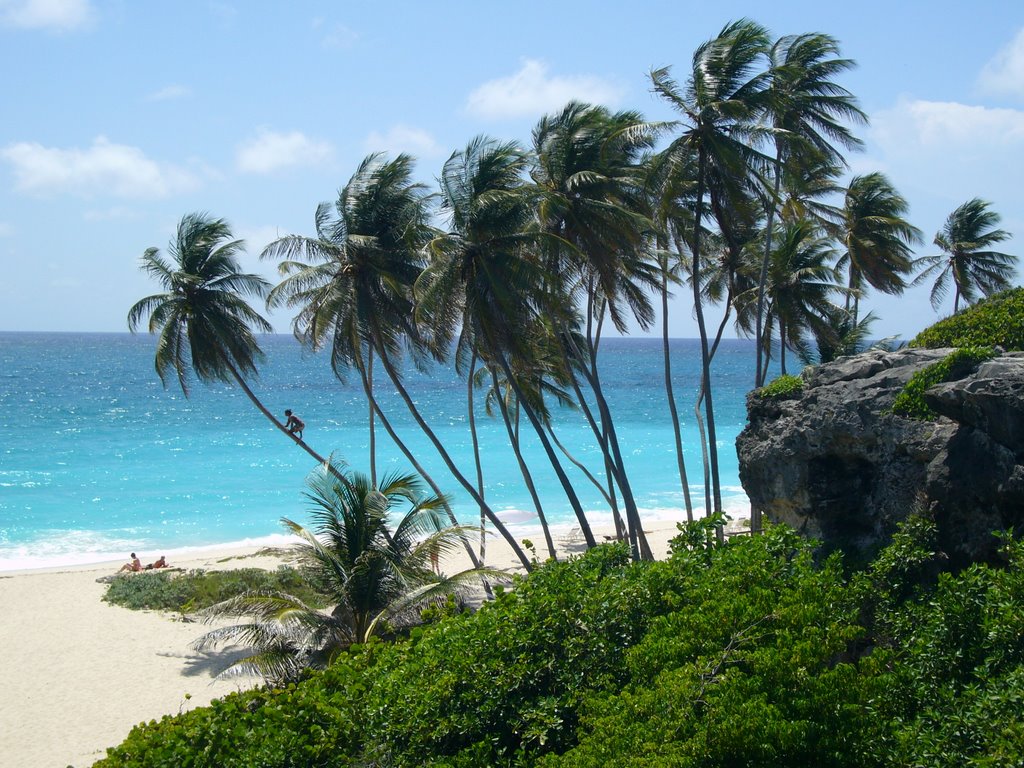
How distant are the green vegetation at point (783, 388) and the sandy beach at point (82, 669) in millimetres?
9450

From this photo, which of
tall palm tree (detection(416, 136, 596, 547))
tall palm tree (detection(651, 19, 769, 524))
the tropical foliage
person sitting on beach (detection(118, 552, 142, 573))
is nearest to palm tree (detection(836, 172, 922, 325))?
the tropical foliage

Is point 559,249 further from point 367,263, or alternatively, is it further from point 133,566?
point 133,566

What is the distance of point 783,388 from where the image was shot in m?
11.5

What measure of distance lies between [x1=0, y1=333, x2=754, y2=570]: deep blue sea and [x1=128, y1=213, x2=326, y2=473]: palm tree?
9.46m

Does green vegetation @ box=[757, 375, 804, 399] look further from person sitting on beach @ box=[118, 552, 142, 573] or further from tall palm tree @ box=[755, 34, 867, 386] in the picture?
person sitting on beach @ box=[118, 552, 142, 573]

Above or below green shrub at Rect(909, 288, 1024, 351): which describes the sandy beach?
below

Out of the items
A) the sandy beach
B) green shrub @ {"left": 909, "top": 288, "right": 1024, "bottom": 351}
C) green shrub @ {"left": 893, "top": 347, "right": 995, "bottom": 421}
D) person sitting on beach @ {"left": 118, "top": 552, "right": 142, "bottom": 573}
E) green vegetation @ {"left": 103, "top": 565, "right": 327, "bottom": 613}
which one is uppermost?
green shrub @ {"left": 909, "top": 288, "right": 1024, "bottom": 351}

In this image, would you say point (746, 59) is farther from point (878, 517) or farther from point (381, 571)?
point (381, 571)

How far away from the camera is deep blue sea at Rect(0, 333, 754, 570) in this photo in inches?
1201

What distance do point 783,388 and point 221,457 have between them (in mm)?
38932

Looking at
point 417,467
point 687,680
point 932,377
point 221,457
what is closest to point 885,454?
point 932,377

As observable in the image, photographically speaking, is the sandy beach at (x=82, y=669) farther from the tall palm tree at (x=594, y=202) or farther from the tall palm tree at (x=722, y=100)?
the tall palm tree at (x=722, y=100)

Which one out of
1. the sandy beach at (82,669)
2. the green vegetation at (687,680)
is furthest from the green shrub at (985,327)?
the sandy beach at (82,669)

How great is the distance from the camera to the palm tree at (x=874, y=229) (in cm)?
2628
